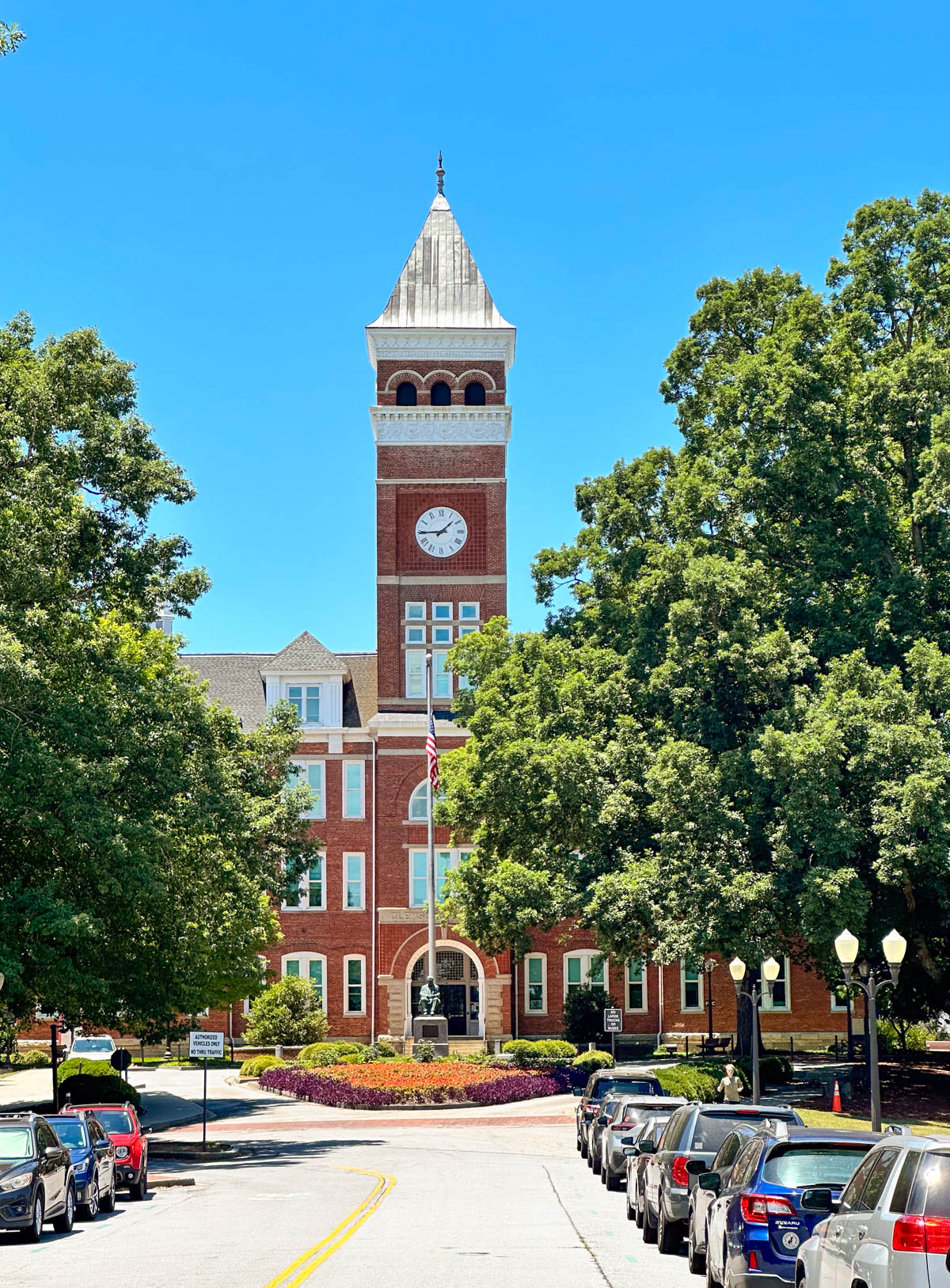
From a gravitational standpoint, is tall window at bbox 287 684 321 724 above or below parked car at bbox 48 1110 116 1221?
above

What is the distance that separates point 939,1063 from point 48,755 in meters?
33.2

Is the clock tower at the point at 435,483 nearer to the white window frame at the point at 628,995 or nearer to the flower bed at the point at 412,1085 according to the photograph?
the white window frame at the point at 628,995

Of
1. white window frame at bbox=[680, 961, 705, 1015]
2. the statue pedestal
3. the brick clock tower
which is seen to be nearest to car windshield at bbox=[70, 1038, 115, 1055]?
the brick clock tower

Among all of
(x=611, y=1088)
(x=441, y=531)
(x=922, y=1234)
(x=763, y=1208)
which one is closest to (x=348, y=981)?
(x=441, y=531)

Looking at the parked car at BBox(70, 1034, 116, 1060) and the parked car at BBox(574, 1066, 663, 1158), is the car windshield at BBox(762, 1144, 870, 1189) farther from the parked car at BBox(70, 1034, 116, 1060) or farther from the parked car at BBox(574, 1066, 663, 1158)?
the parked car at BBox(70, 1034, 116, 1060)

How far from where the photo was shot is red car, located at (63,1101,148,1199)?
23203 mm

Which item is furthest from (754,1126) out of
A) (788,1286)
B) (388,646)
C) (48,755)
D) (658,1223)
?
(388,646)

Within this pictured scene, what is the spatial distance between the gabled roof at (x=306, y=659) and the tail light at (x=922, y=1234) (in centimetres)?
5866

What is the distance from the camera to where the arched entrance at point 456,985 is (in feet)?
204

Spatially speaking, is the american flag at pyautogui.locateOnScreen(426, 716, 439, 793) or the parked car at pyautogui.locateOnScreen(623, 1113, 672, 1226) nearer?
the parked car at pyautogui.locateOnScreen(623, 1113, 672, 1226)

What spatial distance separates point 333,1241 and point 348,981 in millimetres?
47540

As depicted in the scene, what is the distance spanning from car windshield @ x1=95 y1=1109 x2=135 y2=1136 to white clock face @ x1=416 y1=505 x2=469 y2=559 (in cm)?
4280

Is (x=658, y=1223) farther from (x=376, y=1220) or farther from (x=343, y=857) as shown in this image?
(x=343, y=857)

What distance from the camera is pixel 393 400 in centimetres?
6625
